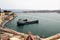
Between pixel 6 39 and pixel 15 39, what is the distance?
0.33 metres

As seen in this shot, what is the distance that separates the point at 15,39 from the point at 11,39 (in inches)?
5.8

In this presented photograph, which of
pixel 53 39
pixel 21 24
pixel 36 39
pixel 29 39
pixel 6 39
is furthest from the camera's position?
pixel 21 24

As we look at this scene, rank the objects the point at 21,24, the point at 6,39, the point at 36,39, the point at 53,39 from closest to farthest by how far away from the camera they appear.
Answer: the point at 36,39
the point at 6,39
the point at 53,39
the point at 21,24

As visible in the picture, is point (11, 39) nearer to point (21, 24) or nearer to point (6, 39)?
point (6, 39)

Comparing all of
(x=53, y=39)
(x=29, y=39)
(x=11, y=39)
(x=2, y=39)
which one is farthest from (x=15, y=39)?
(x=29, y=39)

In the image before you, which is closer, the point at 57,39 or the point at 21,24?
the point at 57,39

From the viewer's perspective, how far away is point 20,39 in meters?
5.66

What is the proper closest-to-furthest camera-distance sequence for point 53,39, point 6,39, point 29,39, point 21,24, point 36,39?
point 29,39 < point 36,39 < point 6,39 < point 53,39 < point 21,24

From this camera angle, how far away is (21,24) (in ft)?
51.3

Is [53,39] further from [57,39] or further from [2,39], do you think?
[2,39]

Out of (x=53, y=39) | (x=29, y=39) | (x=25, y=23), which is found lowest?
(x=25, y=23)

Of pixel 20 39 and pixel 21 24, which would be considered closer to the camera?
pixel 20 39

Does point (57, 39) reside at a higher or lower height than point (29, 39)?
lower

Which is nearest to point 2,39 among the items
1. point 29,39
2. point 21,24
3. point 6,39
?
point 6,39
